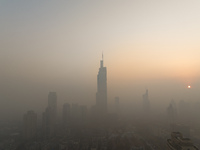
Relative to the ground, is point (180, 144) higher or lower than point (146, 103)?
higher

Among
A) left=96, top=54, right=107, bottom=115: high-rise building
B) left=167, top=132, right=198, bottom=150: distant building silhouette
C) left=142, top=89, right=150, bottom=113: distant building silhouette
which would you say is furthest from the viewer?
left=142, top=89, right=150, bottom=113: distant building silhouette

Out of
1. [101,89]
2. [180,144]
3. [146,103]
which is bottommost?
[146,103]

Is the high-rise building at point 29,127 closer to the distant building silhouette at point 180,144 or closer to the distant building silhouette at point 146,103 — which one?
the distant building silhouette at point 180,144

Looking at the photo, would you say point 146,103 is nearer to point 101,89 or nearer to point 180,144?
point 101,89

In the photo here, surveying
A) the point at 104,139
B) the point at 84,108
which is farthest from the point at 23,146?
the point at 84,108

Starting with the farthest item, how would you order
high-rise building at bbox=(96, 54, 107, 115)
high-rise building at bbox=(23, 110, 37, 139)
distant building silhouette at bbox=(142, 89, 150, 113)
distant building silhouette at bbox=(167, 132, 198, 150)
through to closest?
distant building silhouette at bbox=(142, 89, 150, 113), high-rise building at bbox=(96, 54, 107, 115), high-rise building at bbox=(23, 110, 37, 139), distant building silhouette at bbox=(167, 132, 198, 150)

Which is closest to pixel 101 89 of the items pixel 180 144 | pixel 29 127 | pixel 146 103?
pixel 146 103

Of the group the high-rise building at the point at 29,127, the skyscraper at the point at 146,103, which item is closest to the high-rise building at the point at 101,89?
the skyscraper at the point at 146,103

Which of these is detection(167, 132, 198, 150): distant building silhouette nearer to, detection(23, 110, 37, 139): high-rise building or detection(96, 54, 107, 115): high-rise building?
detection(23, 110, 37, 139): high-rise building

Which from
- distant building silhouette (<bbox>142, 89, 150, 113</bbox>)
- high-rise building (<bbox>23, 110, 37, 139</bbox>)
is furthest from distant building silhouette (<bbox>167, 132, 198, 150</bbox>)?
distant building silhouette (<bbox>142, 89, 150, 113</bbox>)

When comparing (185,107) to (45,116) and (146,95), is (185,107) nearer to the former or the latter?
(146,95)

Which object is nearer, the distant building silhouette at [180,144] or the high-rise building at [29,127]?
the distant building silhouette at [180,144]
